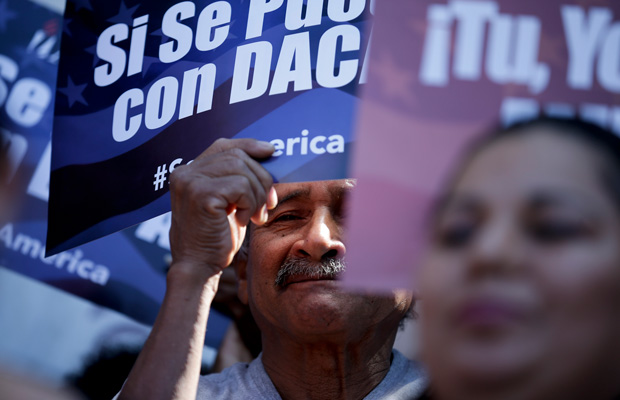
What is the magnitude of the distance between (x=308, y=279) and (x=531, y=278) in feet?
4.03

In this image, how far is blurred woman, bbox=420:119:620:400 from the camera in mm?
1043

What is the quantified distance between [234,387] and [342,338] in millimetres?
335

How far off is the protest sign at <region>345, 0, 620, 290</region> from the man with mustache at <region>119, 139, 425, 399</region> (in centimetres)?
60

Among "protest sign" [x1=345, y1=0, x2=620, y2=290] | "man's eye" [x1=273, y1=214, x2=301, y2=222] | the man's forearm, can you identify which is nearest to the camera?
"protest sign" [x1=345, y1=0, x2=620, y2=290]

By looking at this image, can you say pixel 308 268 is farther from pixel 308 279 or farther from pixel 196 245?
pixel 196 245

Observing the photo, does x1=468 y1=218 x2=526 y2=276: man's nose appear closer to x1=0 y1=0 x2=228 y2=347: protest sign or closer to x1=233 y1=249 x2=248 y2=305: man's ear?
x1=233 y1=249 x2=248 y2=305: man's ear

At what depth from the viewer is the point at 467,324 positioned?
1080 millimetres

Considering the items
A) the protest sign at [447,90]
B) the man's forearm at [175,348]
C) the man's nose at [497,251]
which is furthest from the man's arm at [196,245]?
the man's nose at [497,251]

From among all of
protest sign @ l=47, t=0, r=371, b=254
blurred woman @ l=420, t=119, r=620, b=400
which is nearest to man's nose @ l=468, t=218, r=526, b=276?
blurred woman @ l=420, t=119, r=620, b=400

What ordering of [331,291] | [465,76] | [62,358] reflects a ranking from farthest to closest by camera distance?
[62,358]
[331,291]
[465,76]

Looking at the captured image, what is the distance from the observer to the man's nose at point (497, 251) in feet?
3.54

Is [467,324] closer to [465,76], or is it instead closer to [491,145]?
[491,145]

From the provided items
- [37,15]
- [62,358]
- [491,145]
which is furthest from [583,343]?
[37,15]

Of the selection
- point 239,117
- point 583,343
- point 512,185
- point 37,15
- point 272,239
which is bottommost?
point 583,343
